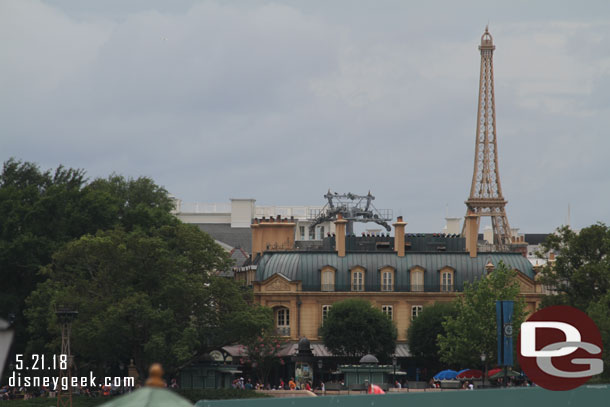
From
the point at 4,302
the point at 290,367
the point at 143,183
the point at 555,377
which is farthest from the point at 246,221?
the point at 555,377

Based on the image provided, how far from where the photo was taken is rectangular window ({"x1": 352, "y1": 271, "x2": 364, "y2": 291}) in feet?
334

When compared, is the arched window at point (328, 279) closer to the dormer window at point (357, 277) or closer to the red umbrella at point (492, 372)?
the dormer window at point (357, 277)

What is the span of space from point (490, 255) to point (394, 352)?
1282cm

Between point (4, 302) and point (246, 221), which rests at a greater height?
point (246, 221)

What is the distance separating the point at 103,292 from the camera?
257ft

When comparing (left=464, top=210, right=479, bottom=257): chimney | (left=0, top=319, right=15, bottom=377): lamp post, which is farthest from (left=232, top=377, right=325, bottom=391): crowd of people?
(left=0, top=319, right=15, bottom=377): lamp post

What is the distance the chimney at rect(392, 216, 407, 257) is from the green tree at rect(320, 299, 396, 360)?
7857 millimetres

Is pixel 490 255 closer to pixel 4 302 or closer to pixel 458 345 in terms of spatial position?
pixel 458 345

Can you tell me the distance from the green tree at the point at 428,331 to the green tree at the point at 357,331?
1666 millimetres

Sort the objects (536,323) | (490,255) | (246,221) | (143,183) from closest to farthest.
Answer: (536,323) → (490,255) → (143,183) → (246,221)

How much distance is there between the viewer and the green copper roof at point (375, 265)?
334ft

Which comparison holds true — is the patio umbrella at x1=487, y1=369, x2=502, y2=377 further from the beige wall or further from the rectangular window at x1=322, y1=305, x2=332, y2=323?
the rectangular window at x1=322, y1=305, x2=332, y2=323

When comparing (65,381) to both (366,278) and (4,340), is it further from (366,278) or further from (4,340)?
(4,340)

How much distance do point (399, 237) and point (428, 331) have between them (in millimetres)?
10558
